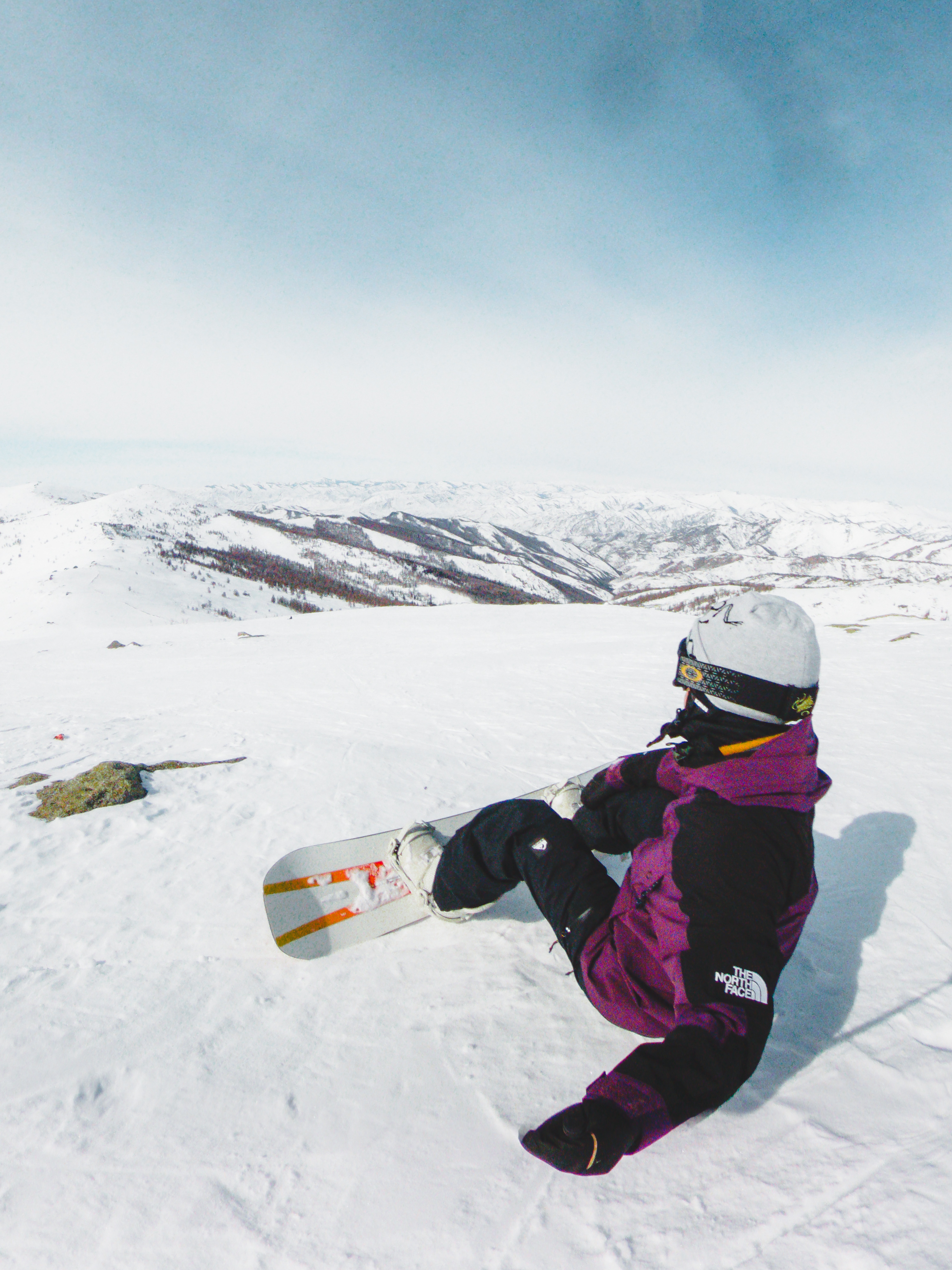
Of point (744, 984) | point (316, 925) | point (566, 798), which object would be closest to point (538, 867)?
point (744, 984)

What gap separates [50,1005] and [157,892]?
3.52 feet

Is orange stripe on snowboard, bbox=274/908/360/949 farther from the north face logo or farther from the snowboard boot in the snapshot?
the north face logo

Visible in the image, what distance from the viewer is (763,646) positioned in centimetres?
229

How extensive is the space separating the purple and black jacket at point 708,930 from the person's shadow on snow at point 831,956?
22.2 inches

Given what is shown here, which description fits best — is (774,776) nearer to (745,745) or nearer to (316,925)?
(745,745)

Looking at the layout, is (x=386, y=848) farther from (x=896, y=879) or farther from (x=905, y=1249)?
(x=896, y=879)

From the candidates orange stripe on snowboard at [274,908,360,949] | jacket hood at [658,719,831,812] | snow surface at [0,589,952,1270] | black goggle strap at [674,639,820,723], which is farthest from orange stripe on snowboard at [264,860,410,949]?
black goggle strap at [674,639,820,723]

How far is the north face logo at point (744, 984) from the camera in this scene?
5.85 feet

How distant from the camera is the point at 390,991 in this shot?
290 cm

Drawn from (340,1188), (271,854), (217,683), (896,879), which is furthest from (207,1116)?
(217,683)

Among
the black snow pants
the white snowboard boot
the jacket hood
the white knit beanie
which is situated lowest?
the white snowboard boot

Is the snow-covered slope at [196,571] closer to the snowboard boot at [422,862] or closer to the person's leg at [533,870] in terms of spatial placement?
the snowboard boot at [422,862]

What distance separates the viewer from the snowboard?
3.29 m

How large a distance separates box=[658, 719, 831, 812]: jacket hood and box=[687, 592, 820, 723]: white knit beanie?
127 millimetres
